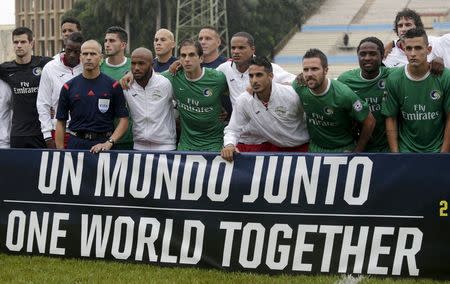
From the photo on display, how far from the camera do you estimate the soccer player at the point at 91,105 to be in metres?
8.02

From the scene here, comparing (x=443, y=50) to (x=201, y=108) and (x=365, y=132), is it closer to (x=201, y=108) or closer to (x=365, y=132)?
(x=365, y=132)

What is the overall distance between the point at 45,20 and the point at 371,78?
67.1 metres

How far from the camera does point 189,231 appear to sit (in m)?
7.36

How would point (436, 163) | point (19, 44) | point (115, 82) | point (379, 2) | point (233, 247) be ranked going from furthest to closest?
point (379, 2) → point (19, 44) → point (115, 82) → point (233, 247) → point (436, 163)

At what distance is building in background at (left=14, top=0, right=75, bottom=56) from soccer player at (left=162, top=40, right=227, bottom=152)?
63.4m

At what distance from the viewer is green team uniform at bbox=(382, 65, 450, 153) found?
713 centimetres

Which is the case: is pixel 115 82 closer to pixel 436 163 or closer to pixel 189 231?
pixel 189 231

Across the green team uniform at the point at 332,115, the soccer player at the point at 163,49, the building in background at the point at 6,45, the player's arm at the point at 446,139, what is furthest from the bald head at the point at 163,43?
the building in background at the point at 6,45

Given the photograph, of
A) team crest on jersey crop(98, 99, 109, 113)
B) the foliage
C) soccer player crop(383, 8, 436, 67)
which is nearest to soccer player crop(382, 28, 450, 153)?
soccer player crop(383, 8, 436, 67)

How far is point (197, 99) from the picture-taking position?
8.30 m

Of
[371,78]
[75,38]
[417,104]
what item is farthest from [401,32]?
[75,38]

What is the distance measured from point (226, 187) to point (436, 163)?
5.98 feet

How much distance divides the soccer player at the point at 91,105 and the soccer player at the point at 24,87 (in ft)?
3.41

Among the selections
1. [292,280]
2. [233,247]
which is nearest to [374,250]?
[292,280]
